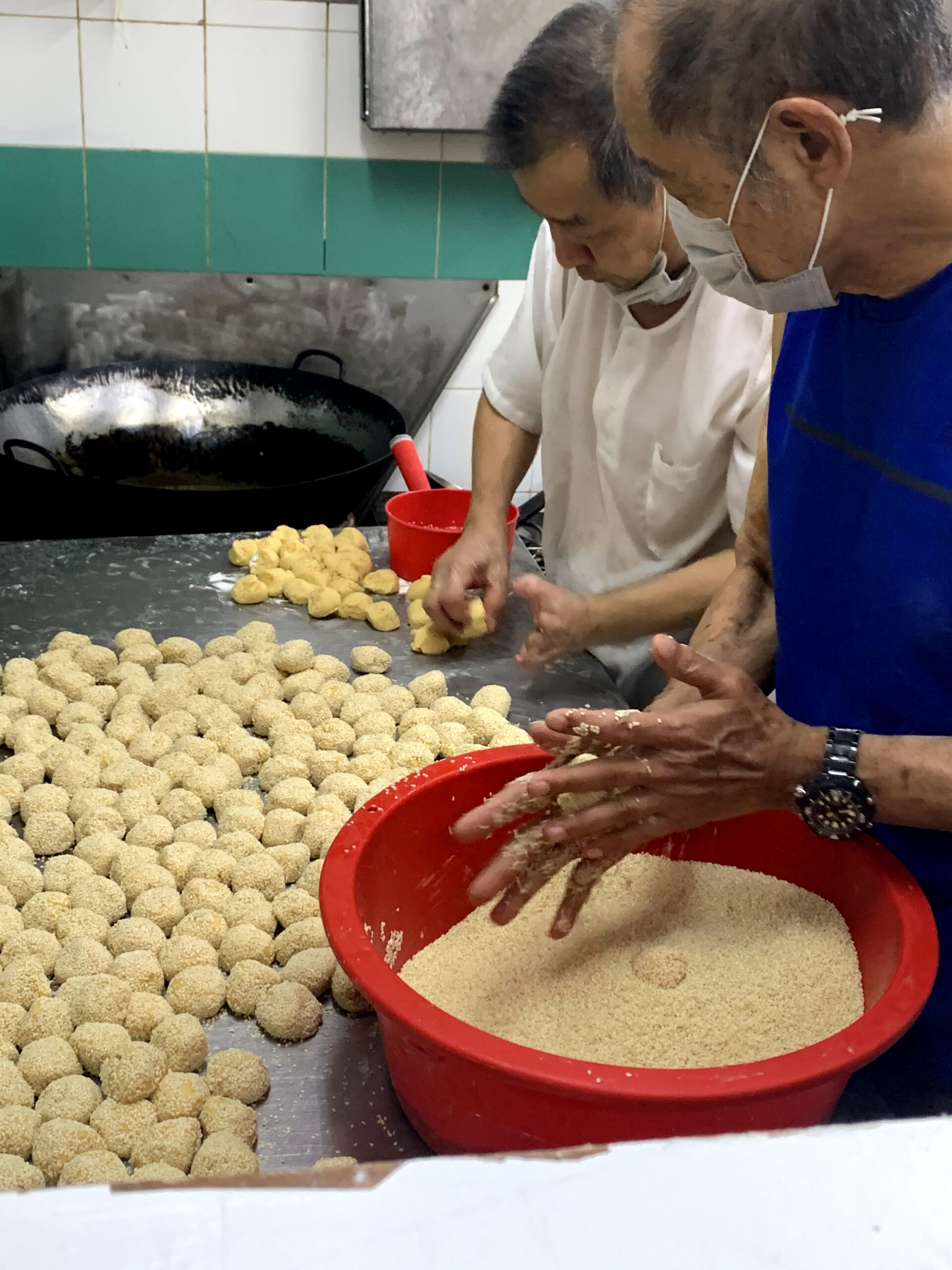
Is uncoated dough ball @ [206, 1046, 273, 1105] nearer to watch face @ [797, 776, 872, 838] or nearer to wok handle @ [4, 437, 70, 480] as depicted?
watch face @ [797, 776, 872, 838]

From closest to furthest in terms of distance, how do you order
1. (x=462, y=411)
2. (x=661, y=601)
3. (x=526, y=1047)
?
(x=526, y=1047)
(x=661, y=601)
(x=462, y=411)

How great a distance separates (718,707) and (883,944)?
0.88ft

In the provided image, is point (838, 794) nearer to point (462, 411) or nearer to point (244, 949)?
point (244, 949)

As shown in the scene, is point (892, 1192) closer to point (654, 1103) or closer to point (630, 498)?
point (654, 1103)

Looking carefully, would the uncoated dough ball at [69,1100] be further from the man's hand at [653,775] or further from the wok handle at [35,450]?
the wok handle at [35,450]

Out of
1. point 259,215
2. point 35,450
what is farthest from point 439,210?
point 35,450

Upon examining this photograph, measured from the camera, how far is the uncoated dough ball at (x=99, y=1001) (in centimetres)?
117

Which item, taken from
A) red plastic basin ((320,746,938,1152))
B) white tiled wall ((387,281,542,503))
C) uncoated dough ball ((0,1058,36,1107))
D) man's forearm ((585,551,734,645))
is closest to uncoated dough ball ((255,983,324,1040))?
red plastic basin ((320,746,938,1152))

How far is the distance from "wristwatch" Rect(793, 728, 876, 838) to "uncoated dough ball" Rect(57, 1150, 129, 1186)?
2.33ft

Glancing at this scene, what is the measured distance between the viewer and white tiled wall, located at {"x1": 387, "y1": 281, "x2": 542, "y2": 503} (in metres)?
3.37

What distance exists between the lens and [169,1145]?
1.03 meters

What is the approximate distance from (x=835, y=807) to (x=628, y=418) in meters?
1.05

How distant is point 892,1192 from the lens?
45 cm

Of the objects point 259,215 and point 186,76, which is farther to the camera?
point 259,215
